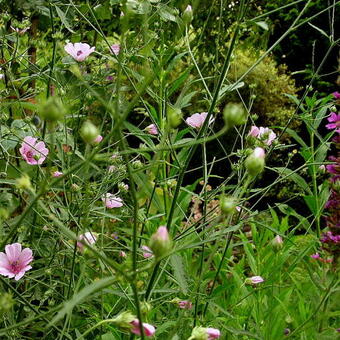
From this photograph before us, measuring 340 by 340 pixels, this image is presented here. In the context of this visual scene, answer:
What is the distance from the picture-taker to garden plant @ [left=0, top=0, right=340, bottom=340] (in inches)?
25.8

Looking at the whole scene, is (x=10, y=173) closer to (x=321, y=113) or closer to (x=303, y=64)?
(x=321, y=113)

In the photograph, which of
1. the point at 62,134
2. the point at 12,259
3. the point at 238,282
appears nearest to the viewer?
the point at 12,259

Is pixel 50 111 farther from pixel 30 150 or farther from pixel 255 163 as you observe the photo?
pixel 30 150

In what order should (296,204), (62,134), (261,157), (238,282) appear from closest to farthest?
(261,157) → (62,134) → (238,282) → (296,204)

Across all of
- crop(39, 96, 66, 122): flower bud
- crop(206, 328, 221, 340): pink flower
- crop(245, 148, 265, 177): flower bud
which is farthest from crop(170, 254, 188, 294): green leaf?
crop(39, 96, 66, 122): flower bud

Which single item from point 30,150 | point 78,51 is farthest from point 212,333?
point 78,51

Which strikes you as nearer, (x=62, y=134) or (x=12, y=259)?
(x=12, y=259)

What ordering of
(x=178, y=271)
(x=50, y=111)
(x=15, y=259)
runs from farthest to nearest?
(x=15, y=259) → (x=178, y=271) → (x=50, y=111)

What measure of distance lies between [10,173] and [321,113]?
888 mm

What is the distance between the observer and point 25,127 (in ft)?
4.56

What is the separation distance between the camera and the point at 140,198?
65cm

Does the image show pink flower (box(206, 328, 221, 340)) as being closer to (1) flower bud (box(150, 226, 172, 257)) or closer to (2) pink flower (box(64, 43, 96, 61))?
(1) flower bud (box(150, 226, 172, 257))

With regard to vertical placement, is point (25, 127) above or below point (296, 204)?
above

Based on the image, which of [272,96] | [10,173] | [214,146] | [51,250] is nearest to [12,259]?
[51,250]
